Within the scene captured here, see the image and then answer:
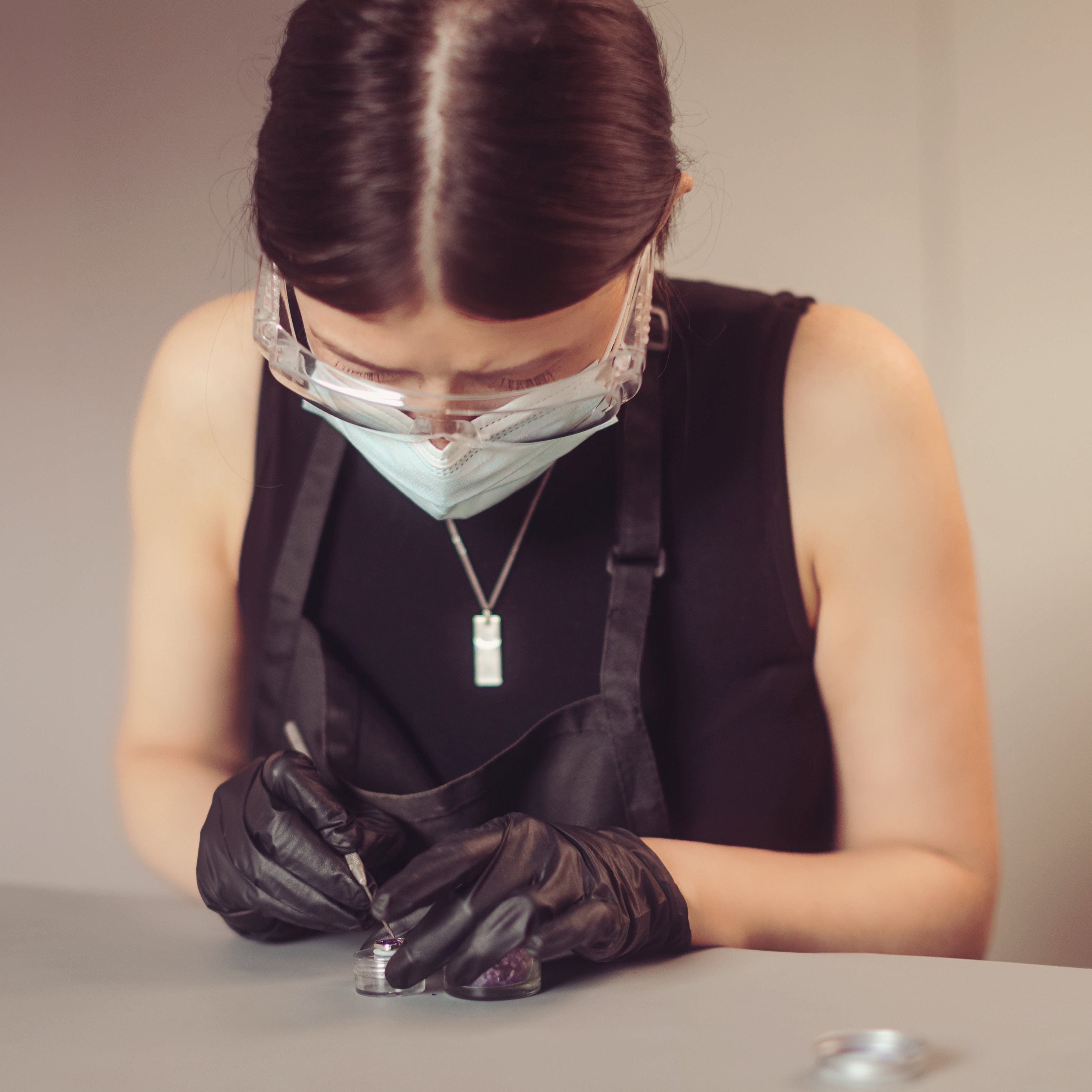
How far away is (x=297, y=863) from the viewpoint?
819 millimetres

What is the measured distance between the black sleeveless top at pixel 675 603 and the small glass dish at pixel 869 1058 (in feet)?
1.70

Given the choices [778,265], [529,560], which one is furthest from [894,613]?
[778,265]

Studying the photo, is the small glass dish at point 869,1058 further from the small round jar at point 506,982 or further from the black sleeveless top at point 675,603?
the black sleeveless top at point 675,603

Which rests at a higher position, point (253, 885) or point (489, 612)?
point (489, 612)

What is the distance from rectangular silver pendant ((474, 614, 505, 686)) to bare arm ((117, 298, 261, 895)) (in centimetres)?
32

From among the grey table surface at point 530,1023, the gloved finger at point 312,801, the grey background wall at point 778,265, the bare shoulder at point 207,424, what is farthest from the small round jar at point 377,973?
the grey background wall at point 778,265

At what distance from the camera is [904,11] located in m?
1.90

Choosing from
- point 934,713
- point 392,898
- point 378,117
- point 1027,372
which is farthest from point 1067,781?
point 378,117

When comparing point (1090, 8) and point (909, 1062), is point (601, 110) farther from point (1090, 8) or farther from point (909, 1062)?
point (1090, 8)

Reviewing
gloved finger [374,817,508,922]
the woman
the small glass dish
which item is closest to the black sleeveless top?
the woman

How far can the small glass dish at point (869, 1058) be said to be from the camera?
55 cm

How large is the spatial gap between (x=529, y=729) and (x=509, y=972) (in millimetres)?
409

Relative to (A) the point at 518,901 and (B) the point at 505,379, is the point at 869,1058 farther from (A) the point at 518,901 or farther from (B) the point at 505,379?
(B) the point at 505,379

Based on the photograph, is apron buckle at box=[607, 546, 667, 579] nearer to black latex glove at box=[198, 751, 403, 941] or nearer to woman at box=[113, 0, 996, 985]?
woman at box=[113, 0, 996, 985]
